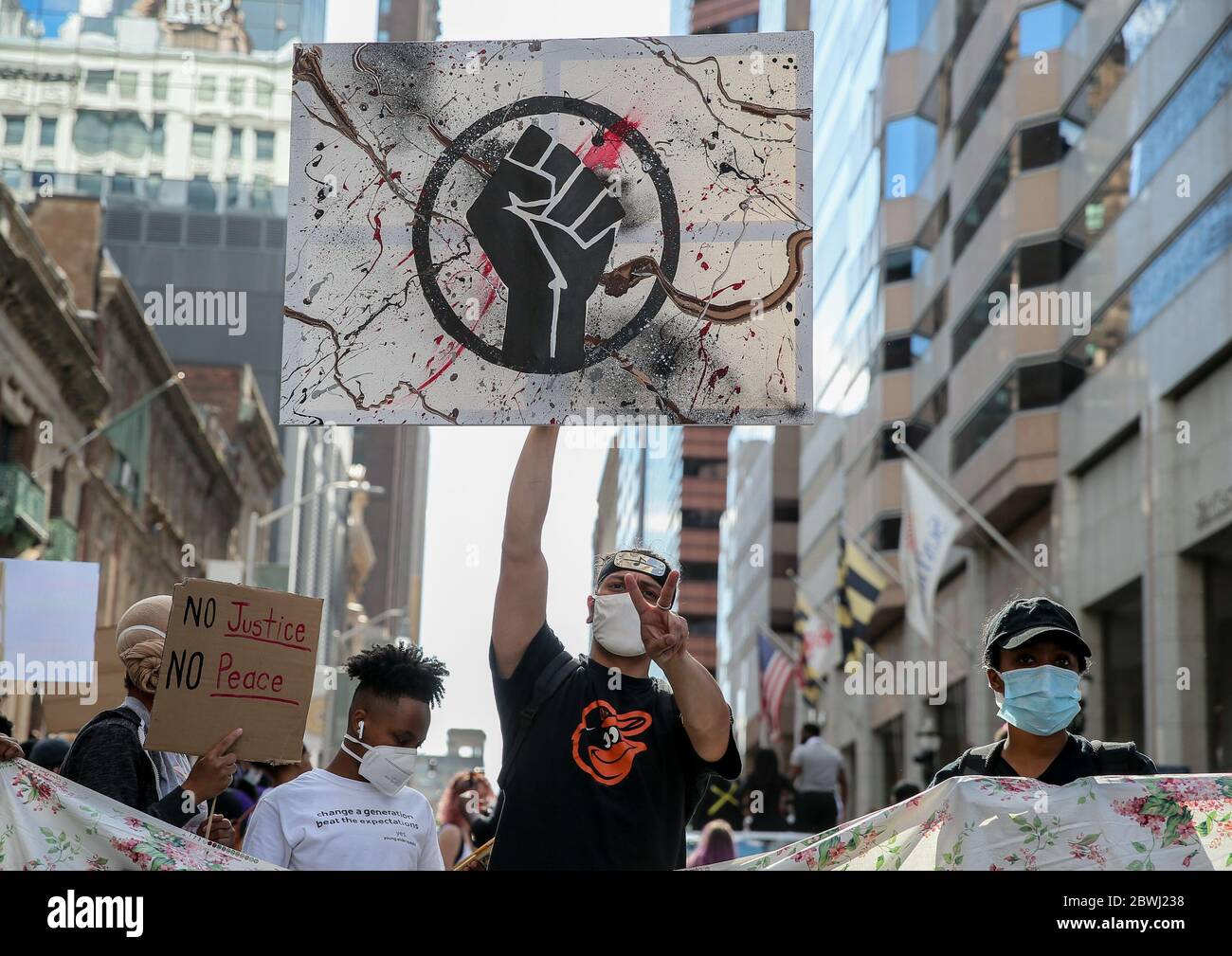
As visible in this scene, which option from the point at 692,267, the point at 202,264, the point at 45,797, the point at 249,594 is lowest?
the point at 45,797

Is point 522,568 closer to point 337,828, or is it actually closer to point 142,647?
point 337,828

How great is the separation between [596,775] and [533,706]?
11.8 inches

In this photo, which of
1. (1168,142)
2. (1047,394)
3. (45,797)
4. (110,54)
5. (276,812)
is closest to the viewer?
(45,797)

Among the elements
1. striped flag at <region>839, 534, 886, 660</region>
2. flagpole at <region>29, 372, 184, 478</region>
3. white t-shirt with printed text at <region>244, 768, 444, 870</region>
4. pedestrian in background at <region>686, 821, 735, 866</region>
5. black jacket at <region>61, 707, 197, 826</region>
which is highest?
flagpole at <region>29, 372, 184, 478</region>

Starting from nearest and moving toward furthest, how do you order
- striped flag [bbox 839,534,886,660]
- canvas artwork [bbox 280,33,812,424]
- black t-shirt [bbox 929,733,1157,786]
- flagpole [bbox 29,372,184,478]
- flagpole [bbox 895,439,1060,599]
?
black t-shirt [bbox 929,733,1157,786] → canvas artwork [bbox 280,33,812,424] → flagpole [bbox 29,372,184,478] → flagpole [bbox 895,439,1060,599] → striped flag [bbox 839,534,886,660]

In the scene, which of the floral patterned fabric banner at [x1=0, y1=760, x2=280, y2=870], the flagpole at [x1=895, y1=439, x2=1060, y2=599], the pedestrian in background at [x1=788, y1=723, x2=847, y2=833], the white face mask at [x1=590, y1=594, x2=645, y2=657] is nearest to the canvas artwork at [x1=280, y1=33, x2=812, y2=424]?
the white face mask at [x1=590, y1=594, x2=645, y2=657]

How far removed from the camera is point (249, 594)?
16.5 ft

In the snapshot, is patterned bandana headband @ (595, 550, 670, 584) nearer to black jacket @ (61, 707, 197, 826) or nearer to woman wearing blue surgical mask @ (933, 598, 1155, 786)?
woman wearing blue surgical mask @ (933, 598, 1155, 786)

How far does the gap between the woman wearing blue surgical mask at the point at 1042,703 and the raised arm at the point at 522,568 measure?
4.28ft

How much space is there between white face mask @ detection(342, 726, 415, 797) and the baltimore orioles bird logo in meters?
0.55

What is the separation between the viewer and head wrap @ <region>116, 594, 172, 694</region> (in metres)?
5.48

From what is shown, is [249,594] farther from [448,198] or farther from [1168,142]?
[1168,142]
